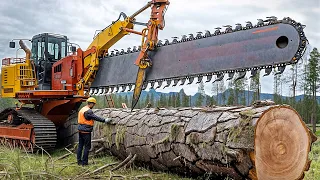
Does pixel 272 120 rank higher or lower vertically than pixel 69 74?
lower

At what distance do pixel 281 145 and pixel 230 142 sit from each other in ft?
2.21

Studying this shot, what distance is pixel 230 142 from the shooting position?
16.8 ft

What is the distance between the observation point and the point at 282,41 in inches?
238

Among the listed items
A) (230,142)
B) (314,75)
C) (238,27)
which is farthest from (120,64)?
(314,75)

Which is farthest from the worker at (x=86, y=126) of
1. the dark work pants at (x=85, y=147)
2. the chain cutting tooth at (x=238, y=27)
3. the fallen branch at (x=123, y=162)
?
the chain cutting tooth at (x=238, y=27)

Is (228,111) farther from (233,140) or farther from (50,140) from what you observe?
(50,140)

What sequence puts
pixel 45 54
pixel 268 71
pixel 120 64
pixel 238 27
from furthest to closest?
pixel 45 54 → pixel 120 64 → pixel 238 27 → pixel 268 71

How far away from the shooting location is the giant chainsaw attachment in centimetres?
595

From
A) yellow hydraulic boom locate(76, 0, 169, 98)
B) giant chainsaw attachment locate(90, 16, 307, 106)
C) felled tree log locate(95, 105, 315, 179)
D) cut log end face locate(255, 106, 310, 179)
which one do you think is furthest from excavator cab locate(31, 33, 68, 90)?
cut log end face locate(255, 106, 310, 179)

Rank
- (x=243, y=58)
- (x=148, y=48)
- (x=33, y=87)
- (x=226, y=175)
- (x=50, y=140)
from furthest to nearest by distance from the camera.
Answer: (x=33, y=87), (x=50, y=140), (x=148, y=48), (x=243, y=58), (x=226, y=175)

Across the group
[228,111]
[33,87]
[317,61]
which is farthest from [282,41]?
[317,61]

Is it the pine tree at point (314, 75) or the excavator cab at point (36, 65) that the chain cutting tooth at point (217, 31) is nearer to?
the excavator cab at point (36, 65)

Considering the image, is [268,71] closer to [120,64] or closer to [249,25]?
[249,25]

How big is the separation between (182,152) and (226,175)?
0.81 m
